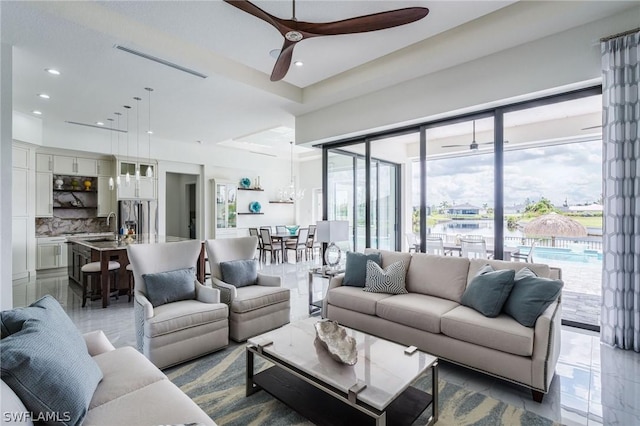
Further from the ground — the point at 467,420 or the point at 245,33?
the point at 245,33

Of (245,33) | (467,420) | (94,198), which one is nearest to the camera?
(467,420)

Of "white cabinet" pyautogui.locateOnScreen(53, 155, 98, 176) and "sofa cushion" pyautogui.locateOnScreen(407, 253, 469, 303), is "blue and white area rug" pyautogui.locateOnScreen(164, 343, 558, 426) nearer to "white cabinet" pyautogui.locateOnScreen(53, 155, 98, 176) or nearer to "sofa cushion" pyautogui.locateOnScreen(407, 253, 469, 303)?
"sofa cushion" pyautogui.locateOnScreen(407, 253, 469, 303)

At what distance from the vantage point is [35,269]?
→ 666 cm

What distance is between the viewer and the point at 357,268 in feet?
12.5

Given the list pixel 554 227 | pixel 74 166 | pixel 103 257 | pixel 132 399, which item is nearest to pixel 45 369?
pixel 132 399

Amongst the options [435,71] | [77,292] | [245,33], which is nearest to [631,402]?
[435,71]

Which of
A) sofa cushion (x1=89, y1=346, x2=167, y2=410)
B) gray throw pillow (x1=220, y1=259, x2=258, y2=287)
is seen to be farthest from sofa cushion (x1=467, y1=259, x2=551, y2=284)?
sofa cushion (x1=89, y1=346, x2=167, y2=410)

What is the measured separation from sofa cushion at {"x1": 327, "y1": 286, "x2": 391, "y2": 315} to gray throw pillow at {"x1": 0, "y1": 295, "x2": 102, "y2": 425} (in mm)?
2399

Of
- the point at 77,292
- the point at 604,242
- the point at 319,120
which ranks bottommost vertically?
the point at 77,292

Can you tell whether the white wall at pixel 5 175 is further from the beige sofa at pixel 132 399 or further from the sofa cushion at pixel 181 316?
the beige sofa at pixel 132 399

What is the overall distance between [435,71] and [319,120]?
6.94ft

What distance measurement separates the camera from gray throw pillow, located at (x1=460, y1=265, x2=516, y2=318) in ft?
8.78

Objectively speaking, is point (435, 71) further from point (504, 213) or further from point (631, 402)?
point (631, 402)

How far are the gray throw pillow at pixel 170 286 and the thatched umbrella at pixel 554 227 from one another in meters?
4.17
